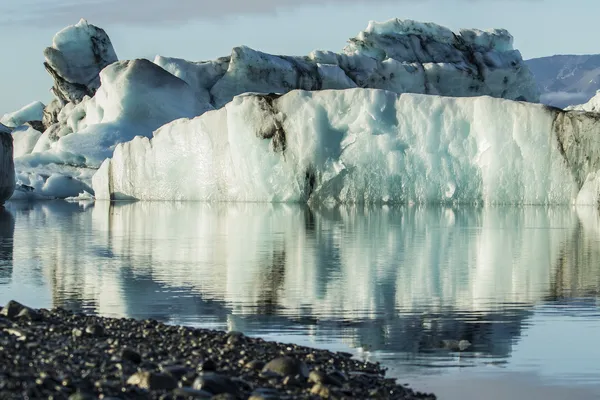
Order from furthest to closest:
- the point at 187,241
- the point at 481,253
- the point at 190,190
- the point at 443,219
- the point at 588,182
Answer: the point at 190,190
the point at 588,182
the point at 443,219
the point at 187,241
the point at 481,253

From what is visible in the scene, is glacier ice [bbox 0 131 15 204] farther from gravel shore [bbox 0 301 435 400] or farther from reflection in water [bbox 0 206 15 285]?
gravel shore [bbox 0 301 435 400]

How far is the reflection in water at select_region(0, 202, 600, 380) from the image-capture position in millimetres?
8023

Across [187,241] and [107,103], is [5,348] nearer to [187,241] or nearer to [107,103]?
[187,241]

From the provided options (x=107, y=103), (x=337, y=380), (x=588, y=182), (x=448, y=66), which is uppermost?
(x=448, y=66)

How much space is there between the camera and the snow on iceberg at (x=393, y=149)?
2997 centimetres

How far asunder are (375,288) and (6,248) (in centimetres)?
759

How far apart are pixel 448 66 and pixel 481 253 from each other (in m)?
45.8

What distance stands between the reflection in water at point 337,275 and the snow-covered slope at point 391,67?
1235 inches

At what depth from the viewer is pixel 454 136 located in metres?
30.8

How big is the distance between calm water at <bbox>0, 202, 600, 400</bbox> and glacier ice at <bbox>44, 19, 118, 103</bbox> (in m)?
32.5

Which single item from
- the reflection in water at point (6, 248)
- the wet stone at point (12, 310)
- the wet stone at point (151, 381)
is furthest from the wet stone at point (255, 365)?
the reflection in water at point (6, 248)

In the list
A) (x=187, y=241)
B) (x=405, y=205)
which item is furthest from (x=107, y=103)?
(x=187, y=241)

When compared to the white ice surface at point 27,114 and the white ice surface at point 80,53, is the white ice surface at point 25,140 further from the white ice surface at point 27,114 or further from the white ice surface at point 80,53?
the white ice surface at point 27,114

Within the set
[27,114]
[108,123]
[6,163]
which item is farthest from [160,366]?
[27,114]
